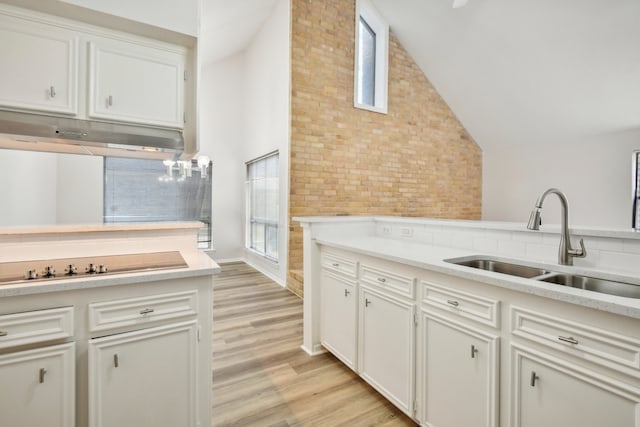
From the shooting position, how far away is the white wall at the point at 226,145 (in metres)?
6.12

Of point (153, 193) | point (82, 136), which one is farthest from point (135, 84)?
point (153, 193)

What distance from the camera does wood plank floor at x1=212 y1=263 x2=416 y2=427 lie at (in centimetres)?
187

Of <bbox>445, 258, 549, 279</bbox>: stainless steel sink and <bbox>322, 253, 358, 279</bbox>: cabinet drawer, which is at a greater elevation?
<bbox>445, 258, 549, 279</bbox>: stainless steel sink

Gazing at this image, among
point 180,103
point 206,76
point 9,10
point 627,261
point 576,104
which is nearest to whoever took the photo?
point 627,261

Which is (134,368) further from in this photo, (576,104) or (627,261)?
(576,104)

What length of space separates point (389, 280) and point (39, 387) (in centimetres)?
178

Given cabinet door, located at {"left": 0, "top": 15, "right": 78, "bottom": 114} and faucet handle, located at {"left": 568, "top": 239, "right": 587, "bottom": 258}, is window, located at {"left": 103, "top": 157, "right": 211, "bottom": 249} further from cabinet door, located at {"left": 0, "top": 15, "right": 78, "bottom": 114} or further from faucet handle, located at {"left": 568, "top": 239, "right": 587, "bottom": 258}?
faucet handle, located at {"left": 568, "top": 239, "right": 587, "bottom": 258}

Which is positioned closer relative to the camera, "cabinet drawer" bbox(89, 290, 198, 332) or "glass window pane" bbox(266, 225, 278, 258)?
"cabinet drawer" bbox(89, 290, 198, 332)

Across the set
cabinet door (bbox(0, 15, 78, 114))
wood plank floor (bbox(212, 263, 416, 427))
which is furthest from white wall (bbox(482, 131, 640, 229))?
cabinet door (bbox(0, 15, 78, 114))

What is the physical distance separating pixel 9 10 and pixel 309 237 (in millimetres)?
2304

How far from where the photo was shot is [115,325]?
4.82 feet

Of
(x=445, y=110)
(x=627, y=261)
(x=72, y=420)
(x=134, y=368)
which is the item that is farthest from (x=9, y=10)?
(x=445, y=110)

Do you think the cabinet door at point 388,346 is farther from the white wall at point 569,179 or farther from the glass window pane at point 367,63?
the glass window pane at point 367,63

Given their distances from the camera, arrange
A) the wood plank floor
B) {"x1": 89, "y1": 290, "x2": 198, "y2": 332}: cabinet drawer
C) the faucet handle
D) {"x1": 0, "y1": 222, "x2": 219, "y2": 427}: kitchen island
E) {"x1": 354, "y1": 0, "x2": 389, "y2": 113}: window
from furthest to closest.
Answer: {"x1": 354, "y1": 0, "x2": 389, "y2": 113}: window
the wood plank floor
the faucet handle
{"x1": 89, "y1": 290, "x2": 198, "y2": 332}: cabinet drawer
{"x1": 0, "y1": 222, "x2": 219, "y2": 427}: kitchen island
